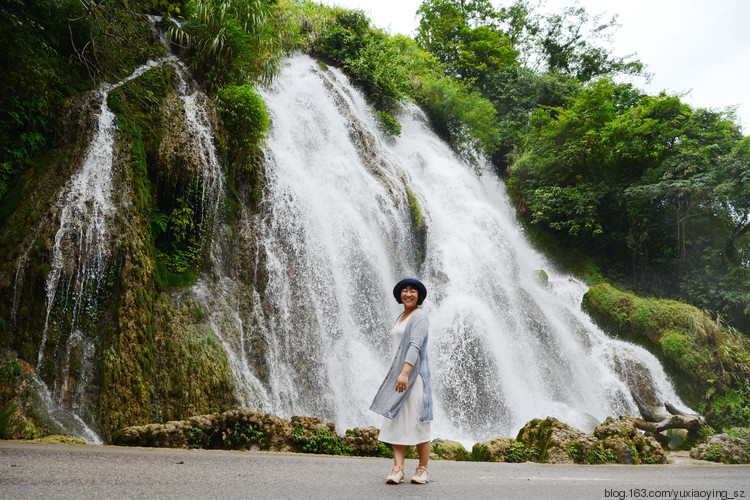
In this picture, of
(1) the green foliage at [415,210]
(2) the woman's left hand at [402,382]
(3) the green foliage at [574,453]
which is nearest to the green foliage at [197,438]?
(2) the woman's left hand at [402,382]

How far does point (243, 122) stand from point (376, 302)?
4.96 m

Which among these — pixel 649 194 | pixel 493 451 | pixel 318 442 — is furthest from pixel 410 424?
pixel 649 194

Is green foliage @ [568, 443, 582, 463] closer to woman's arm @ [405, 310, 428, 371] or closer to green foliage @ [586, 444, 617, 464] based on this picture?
green foliage @ [586, 444, 617, 464]

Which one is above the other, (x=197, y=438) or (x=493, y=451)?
(x=197, y=438)

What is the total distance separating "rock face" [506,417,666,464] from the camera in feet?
19.3

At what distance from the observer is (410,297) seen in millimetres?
3326

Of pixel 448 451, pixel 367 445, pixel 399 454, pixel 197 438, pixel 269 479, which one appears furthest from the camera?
pixel 448 451

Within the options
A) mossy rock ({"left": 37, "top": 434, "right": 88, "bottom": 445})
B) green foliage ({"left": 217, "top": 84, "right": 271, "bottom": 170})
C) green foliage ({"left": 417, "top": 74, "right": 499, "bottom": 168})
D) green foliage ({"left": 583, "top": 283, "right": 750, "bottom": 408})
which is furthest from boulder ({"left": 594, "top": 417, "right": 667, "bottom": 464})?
green foliage ({"left": 417, "top": 74, "right": 499, "bottom": 168})

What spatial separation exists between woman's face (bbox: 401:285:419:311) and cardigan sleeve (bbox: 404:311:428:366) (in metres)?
0.14

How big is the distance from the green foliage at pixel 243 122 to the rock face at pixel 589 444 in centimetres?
747

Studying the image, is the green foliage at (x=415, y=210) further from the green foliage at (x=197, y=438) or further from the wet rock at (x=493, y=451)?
the green foliage at (x=197, y=438)

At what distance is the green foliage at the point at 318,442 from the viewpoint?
16.5 ft

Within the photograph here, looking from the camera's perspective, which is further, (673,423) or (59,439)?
Result: (673,423)

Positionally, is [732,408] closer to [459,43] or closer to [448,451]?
[448,451]
